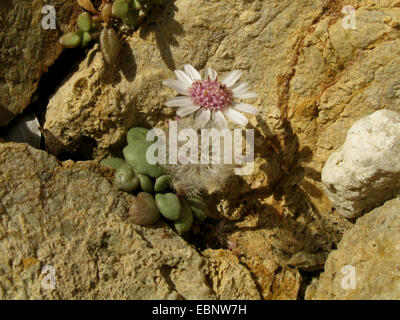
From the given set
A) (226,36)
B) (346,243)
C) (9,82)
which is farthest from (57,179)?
(346,243)

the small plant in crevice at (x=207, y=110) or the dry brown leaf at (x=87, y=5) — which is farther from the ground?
the dry brown leaf at (x=87, y=5)

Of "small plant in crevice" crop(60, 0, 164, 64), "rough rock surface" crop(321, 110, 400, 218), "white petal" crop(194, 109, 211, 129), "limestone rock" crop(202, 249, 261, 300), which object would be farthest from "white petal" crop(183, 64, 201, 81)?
"limestone rock" crop(202, 249, 261, 300)

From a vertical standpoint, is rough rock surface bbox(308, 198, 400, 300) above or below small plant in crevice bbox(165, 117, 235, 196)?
below

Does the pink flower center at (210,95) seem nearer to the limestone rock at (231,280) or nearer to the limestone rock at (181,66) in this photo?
the limestone rock at (181,66)

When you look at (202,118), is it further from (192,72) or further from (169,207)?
(169,207)

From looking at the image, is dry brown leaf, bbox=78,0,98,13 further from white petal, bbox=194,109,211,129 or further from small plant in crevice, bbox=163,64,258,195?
white petal, bbox=194,109,211,129

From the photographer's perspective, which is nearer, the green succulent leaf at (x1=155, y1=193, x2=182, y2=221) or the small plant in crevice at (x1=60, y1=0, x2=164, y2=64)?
the green succulent leaf at (x1=155, y1=193, x2=182, y2=221)

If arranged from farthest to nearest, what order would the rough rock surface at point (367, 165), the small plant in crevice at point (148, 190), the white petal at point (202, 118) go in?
1. the white petal at point (202, 118)
2. the small plant in crevice at point (148, 190)
3. the rough rock surface at point (367, 165)

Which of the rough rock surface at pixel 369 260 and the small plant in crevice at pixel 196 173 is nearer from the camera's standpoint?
the rough rock surface at pixel 369 260

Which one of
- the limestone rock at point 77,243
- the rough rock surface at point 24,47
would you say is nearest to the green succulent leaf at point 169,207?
the limestone rock at point 77,243
